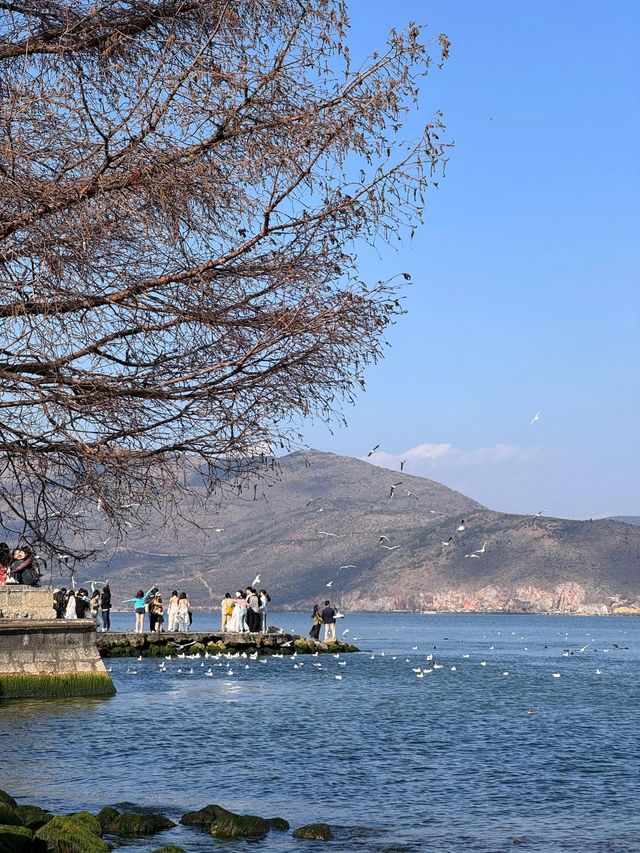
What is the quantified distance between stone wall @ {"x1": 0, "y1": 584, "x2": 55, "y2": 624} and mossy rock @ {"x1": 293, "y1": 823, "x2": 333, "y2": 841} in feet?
37.5

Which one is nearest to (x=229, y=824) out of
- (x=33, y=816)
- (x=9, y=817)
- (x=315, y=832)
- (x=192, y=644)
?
(x=315, y=832)

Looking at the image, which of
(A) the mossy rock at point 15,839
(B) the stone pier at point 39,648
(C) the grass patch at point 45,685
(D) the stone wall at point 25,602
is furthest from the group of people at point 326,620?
(A) the mossy rock at point 15,839

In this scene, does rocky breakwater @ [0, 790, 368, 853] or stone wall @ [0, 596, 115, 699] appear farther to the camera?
stone wall @ [0, 596, 115, 699]

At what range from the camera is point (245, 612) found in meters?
52.8

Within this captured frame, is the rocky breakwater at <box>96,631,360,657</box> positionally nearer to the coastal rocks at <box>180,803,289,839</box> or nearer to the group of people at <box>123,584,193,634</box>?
the group of people at <box>123,584,193,634</box>

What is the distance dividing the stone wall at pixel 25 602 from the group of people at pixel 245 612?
26.4m

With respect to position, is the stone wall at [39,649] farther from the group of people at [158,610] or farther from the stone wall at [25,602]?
the group of people at [158,610]

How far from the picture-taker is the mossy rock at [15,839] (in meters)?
10.9

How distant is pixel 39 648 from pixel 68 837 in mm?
13576

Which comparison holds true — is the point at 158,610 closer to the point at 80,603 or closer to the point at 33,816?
the point at 80,603

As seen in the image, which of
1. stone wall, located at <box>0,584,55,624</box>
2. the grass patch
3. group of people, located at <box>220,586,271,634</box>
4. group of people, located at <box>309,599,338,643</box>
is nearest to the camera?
stone wall, located at <box>0,584,55,624</box>

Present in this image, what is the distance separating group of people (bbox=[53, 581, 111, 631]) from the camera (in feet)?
134

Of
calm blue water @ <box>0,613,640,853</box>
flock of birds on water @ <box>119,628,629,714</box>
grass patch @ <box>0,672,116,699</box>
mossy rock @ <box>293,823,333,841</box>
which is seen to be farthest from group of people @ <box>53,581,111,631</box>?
mossy rock @ <box>293,823,333,841</box>

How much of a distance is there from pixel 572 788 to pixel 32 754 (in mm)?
8580
